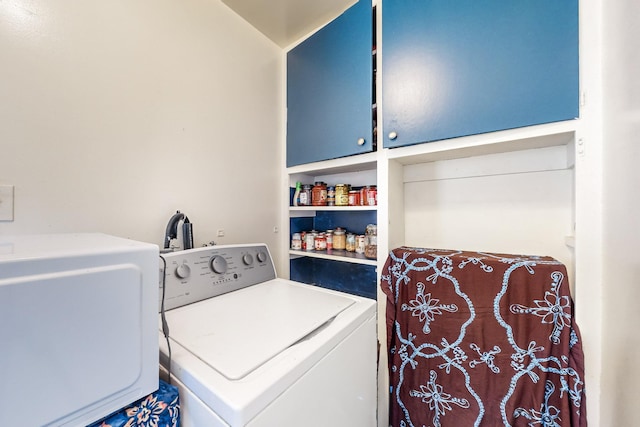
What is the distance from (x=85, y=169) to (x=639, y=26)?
1714 mm

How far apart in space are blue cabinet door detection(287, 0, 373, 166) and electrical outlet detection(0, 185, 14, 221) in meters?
1.19

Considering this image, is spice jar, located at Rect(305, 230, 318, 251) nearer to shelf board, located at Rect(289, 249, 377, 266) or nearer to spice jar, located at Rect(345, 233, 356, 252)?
shelf board, located at Rect(289, 249, 377, 266)

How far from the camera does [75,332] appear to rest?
1.45 feet

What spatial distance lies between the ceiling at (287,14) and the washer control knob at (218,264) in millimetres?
1369

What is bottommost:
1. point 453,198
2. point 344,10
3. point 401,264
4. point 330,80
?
point 401,264

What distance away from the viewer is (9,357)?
38 centimetres

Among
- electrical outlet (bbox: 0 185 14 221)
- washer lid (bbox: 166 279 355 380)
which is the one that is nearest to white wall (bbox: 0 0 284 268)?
electrical outlet (bbox: 0 185 14 221)

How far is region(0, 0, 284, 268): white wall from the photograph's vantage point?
800 millimetres

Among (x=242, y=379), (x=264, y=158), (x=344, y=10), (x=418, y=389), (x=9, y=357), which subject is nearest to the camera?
(x=9, y=357)

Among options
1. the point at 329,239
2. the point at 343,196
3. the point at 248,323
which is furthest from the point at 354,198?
the point at 248,323

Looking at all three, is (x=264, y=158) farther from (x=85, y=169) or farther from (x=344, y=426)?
(x=344, y=426)

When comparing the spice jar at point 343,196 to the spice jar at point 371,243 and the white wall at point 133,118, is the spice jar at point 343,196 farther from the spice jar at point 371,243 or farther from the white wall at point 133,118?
the white wall at point 133,118

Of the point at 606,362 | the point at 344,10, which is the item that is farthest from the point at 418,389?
the point at 344,10

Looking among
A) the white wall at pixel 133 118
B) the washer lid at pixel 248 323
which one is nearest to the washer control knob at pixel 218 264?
the washer lid at pixel 248 323
